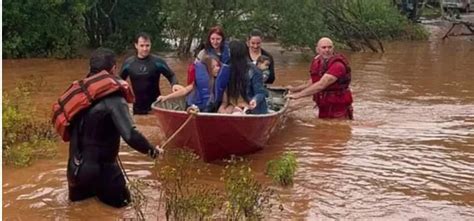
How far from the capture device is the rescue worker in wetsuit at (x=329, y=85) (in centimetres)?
1181

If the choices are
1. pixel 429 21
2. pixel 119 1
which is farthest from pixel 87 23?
pixel 429 21

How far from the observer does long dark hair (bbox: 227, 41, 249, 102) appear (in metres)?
9.10

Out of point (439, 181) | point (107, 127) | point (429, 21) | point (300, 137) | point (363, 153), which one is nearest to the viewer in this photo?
point (107, 127)

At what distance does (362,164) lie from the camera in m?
9.82

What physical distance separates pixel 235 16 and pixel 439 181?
1485 cm

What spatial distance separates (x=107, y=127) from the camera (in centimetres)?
691

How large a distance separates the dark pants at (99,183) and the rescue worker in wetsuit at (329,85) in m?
4.94

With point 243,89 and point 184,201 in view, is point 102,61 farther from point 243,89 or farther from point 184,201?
point 243,89

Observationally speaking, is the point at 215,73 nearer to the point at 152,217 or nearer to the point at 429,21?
the point at 152,217

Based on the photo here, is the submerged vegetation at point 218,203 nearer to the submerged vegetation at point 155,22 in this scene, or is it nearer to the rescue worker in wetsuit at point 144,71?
the rescue worker in wetsuit at point 144,71

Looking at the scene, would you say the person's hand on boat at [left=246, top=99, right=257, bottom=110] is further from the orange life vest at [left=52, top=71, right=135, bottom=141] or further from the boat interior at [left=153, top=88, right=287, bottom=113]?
the orange life vest at [left=52, top=71, right=135, bottom=141]

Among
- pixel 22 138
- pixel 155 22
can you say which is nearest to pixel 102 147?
pixel 22 138

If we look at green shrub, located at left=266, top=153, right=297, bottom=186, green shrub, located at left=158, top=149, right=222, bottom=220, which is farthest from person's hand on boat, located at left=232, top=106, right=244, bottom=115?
green shrub, located at left=158, top=149, right=222, bottom=220

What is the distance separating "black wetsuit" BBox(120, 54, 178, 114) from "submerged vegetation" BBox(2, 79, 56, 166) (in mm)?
1263
